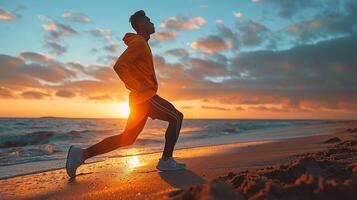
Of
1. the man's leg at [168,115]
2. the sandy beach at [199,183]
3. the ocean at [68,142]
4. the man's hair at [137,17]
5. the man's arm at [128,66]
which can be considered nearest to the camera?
the sandy beach at [199,183]

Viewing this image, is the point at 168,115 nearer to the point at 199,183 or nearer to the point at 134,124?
the point at 134,124

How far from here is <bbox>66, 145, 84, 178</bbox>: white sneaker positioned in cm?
440

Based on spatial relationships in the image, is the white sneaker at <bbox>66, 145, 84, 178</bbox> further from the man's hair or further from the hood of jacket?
the man's hair

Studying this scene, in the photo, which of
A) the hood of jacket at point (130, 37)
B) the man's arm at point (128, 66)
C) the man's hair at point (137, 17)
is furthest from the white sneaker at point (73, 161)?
the man's hair at point (137, 17)

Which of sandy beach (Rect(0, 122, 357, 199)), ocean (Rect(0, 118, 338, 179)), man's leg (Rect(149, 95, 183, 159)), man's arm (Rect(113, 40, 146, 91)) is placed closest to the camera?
sandy beach (Rect(0, 122, 357, 199))

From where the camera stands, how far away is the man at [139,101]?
14.1 ft

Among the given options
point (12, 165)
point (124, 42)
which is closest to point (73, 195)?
point (124, 42)

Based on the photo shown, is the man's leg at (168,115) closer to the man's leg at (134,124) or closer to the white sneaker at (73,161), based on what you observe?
the man's leg at (134,124)

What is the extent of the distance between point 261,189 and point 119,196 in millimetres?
1280

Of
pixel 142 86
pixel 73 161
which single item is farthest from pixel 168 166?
pixel 73 161

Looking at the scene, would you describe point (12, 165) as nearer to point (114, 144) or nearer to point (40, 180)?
point (40, 180)

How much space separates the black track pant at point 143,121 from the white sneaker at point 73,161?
0.12m

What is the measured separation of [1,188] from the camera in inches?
156

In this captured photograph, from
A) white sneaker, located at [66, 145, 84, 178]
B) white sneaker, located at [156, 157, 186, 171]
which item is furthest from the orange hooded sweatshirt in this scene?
white sneaker, located at [66, 145, 84, 178]
